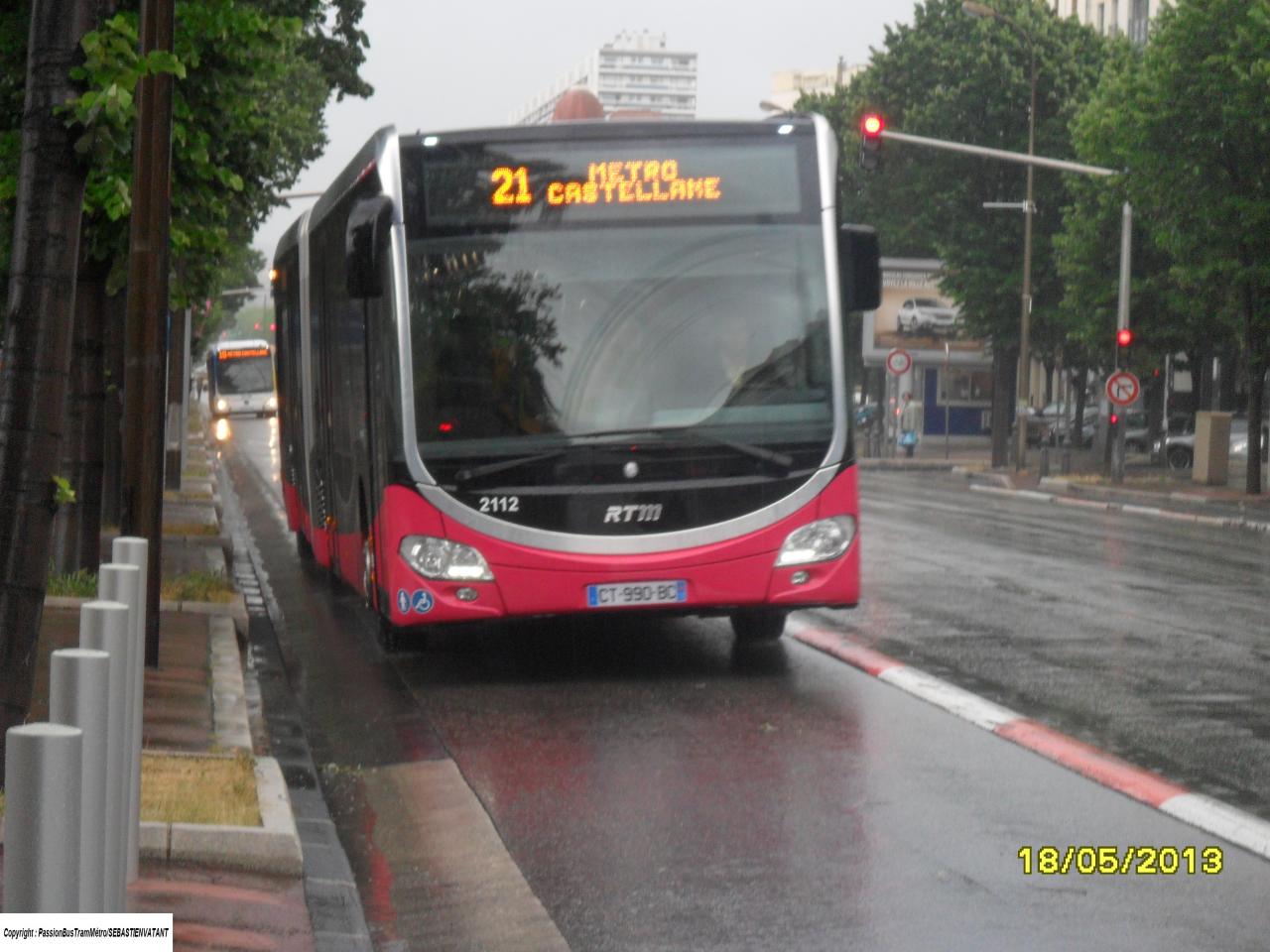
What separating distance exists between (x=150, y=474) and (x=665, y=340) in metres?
2.78

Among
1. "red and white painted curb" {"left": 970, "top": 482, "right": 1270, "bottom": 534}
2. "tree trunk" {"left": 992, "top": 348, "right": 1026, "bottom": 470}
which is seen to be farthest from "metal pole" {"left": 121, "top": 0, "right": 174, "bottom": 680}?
"tree trunk" {"left": 992, "top": 348, "right": 1026, "bottom": 470}

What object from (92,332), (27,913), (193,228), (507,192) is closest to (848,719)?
(507,192)

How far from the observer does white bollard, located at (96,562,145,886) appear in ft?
16.5

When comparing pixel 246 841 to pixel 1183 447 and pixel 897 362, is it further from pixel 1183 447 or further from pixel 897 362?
pixel 1183 447

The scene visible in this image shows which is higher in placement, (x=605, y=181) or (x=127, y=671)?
(x=605, y=181)

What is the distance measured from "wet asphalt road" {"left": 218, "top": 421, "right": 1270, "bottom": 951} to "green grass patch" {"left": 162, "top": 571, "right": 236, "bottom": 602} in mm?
588

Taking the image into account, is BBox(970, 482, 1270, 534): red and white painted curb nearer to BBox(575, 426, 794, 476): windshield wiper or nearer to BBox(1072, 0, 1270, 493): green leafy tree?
BBox(1072, 0, 1270, 493): green leafy tree

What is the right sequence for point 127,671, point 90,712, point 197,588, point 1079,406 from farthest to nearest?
point 1079,406 < point 197,588 < point 127,671 < point 90,712

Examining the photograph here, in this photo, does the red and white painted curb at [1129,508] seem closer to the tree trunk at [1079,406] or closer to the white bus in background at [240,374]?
the tree trunk at [1079,406]

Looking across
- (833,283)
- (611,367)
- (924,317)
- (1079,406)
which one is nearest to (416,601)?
(611,367)

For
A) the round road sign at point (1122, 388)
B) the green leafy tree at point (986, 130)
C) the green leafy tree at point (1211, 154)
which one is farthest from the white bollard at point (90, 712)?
the green leafy tree at point (986, 130)

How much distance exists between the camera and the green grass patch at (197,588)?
46.6 feet

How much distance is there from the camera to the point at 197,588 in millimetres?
14586

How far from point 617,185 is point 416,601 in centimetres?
239
